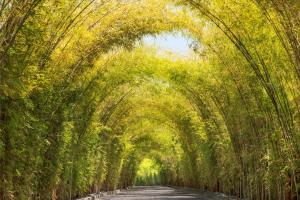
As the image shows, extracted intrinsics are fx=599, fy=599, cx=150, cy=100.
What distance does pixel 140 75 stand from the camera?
66.7 feet

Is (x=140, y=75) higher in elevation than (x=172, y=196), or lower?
higher

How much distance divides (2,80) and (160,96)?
18964 millimetres

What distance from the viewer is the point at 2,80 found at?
23.7ft

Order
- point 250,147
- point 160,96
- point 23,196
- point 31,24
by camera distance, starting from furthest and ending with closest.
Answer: point 160,96
point 250,147
point 23,196
point 31,24

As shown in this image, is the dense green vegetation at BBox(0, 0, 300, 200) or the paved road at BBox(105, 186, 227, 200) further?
the paved road at BBox(105, 186, 227, 200)

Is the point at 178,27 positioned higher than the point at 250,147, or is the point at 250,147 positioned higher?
the point at 178,27

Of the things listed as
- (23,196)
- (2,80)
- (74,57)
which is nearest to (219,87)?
(74,57)

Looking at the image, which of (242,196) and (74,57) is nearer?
(74,57)

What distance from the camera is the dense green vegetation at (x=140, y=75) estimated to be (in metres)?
8.02

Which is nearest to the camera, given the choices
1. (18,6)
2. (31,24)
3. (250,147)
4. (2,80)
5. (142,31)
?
(18,6)

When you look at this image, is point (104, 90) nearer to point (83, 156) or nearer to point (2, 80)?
point (83, 156)

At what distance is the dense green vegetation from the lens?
8.02 metres

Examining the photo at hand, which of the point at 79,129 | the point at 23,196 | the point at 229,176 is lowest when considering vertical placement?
the point at 23,196

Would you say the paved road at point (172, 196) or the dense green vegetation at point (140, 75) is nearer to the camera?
the dense green vegetation at point (140, 75)
